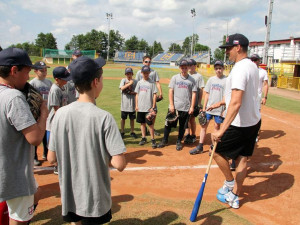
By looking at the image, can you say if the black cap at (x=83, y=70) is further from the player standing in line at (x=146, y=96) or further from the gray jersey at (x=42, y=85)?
the player standing in line at (x=146, y=96)

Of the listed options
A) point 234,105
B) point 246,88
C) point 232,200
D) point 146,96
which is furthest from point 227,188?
point 146,96

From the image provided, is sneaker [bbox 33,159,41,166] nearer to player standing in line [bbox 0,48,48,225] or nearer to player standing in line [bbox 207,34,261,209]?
player standing in line [bbox 0,48,48,225]

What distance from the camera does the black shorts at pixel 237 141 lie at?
357 centimetres

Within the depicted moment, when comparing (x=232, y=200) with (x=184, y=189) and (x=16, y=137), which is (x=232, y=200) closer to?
(x=184, y=189)

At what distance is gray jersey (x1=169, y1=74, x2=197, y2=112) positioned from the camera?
6102mm

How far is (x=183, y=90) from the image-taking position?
241 inches

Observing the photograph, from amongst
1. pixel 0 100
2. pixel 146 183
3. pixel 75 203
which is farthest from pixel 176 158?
pixel 0 100

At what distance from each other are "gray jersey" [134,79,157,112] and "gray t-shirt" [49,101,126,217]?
4.34 m

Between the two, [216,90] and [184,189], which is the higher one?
[216,90]

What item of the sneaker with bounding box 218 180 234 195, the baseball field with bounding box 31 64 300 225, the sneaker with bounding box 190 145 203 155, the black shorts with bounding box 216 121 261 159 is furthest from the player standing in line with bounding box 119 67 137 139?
the black shorts with bounding box 216 121 261 159

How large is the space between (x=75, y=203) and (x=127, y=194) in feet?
6.60

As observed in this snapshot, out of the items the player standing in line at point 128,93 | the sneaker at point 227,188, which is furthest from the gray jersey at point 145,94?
the sneaker at point 227,188

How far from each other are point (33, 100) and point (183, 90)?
4.36m

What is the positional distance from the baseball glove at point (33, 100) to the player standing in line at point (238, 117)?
2358 millimetres
